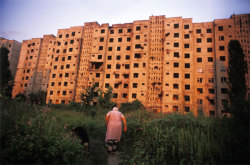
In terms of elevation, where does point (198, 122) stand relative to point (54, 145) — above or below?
above

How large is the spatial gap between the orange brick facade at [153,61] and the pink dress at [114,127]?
24459 mm

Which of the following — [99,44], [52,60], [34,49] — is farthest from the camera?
[34,49]

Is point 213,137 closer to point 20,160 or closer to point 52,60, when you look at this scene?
point 20,160

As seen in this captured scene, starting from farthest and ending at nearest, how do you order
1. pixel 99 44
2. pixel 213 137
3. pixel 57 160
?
1. pixel 99 44
2. pixel 213 137
3. pixel 57 160

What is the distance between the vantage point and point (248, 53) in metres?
31.6

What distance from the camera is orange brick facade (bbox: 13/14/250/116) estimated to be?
32.0m

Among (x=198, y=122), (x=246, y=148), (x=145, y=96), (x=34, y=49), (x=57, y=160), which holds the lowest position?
(x=57, y=160)

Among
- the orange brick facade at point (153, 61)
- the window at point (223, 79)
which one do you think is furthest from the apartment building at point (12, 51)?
the window at point (223, 79)

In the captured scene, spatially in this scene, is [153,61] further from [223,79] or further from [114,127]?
[114,127]

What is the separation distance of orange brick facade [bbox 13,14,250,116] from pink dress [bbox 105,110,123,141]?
2446 cm

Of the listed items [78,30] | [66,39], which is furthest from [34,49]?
[78,30]

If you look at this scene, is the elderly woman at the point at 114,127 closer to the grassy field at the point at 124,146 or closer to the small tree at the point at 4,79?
the grassy field at the point at 124,146

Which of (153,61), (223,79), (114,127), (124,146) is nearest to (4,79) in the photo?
(114,127)

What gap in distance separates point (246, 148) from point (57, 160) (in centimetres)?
537
